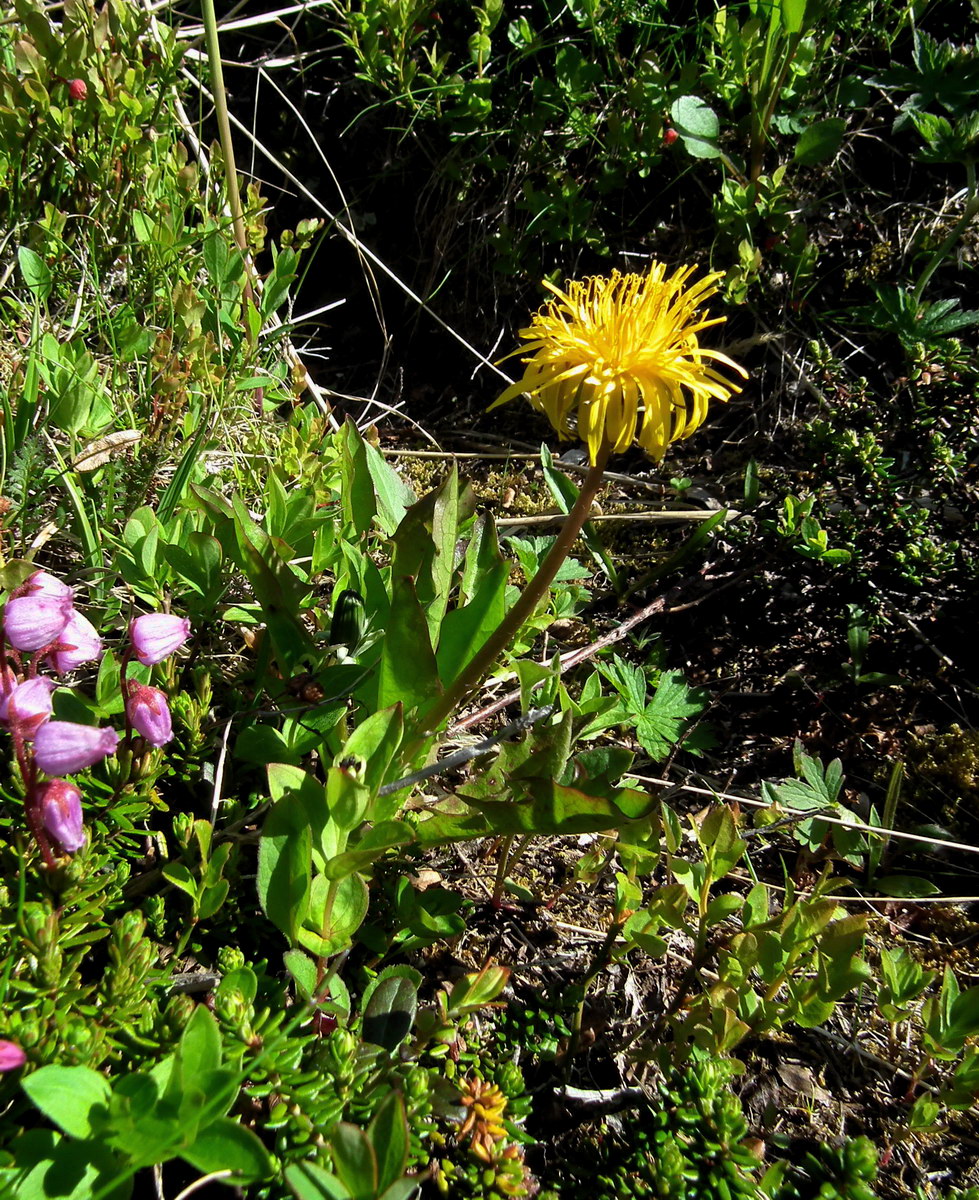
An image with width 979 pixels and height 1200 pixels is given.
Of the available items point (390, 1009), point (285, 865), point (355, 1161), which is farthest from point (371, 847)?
point (355, 1161)

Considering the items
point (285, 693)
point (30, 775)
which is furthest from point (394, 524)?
point (30, 775)

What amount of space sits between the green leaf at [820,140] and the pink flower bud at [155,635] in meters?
2.32

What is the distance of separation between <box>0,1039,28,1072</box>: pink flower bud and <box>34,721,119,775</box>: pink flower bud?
31 cm

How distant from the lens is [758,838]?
1.99 metres

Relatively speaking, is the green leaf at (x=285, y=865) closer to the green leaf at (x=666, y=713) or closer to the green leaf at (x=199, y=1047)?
the green leaf at (x=199, y=1047)

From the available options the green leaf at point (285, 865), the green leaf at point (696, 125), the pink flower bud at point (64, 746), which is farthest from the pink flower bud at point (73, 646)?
the green leaf at point (696, 125)

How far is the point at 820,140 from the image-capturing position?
2588 millimetres

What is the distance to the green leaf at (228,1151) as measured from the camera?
95cm

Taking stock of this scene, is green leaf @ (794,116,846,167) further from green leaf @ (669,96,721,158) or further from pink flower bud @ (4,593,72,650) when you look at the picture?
pink flower bud @ (4,593,72,650)

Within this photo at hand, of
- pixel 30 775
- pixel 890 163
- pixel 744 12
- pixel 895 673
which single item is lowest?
pixel 895 673

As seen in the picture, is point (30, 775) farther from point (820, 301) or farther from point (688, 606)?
point (820, 301)

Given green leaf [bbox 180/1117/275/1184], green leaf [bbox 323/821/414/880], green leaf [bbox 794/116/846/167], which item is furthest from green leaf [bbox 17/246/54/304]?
green leaf [bbox 794/116/846/167]

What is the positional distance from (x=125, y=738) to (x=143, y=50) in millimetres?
2099

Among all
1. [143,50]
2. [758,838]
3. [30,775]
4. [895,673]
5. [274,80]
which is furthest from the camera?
[274,80]
